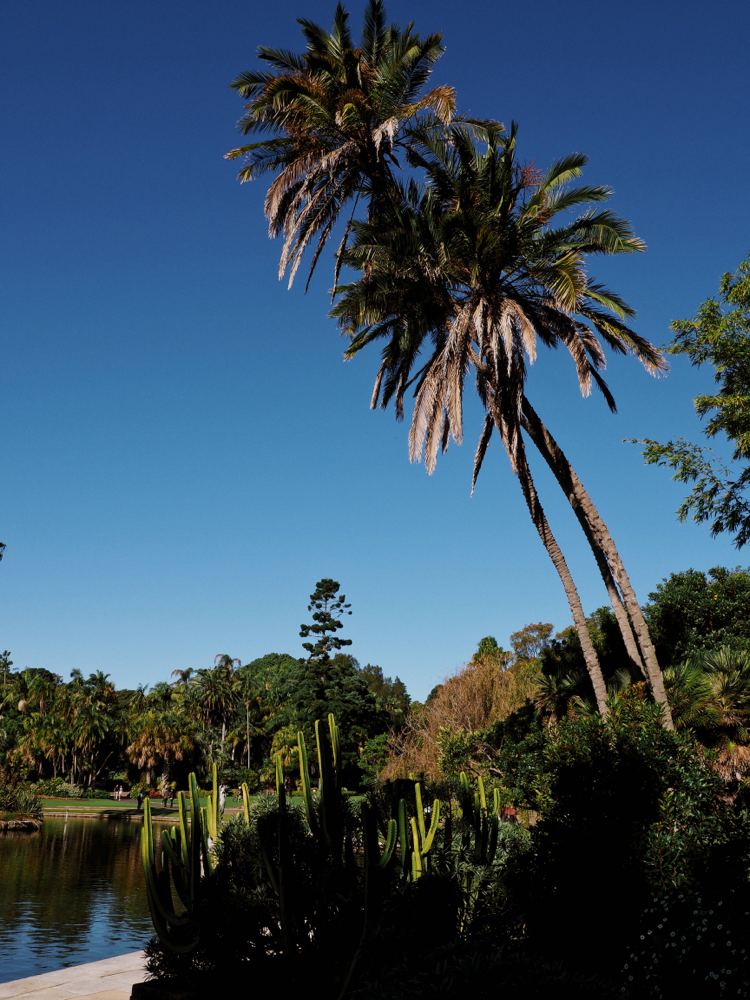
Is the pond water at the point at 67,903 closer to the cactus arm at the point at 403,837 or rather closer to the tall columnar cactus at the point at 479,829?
the cactus arm at the point at 403,837

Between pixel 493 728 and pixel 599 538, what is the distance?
1340cm

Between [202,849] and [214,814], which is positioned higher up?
[214,814]

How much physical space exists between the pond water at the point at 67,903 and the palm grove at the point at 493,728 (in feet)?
16.8

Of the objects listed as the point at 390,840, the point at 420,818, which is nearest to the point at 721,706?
the point at 420,818

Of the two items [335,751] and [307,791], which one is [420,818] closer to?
[335,751]

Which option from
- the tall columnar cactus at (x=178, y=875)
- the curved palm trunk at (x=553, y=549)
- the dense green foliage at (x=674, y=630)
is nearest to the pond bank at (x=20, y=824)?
the dense green foliage at (x=674, y=630)

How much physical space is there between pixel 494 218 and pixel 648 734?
1314 cm

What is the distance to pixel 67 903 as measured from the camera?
17.0 m

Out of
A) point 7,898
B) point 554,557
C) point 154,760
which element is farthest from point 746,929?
point 154,760

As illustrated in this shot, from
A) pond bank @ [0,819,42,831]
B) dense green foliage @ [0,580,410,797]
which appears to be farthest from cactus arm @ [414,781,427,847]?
dense green foliage @ [0,580,410,797]

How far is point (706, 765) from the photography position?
8.23m

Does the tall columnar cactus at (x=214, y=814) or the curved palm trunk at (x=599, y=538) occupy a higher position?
the curved palm trunk at (x=599, y=538)

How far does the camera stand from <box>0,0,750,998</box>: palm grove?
21.6 ft

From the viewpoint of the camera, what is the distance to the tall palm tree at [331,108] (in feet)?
57.4
